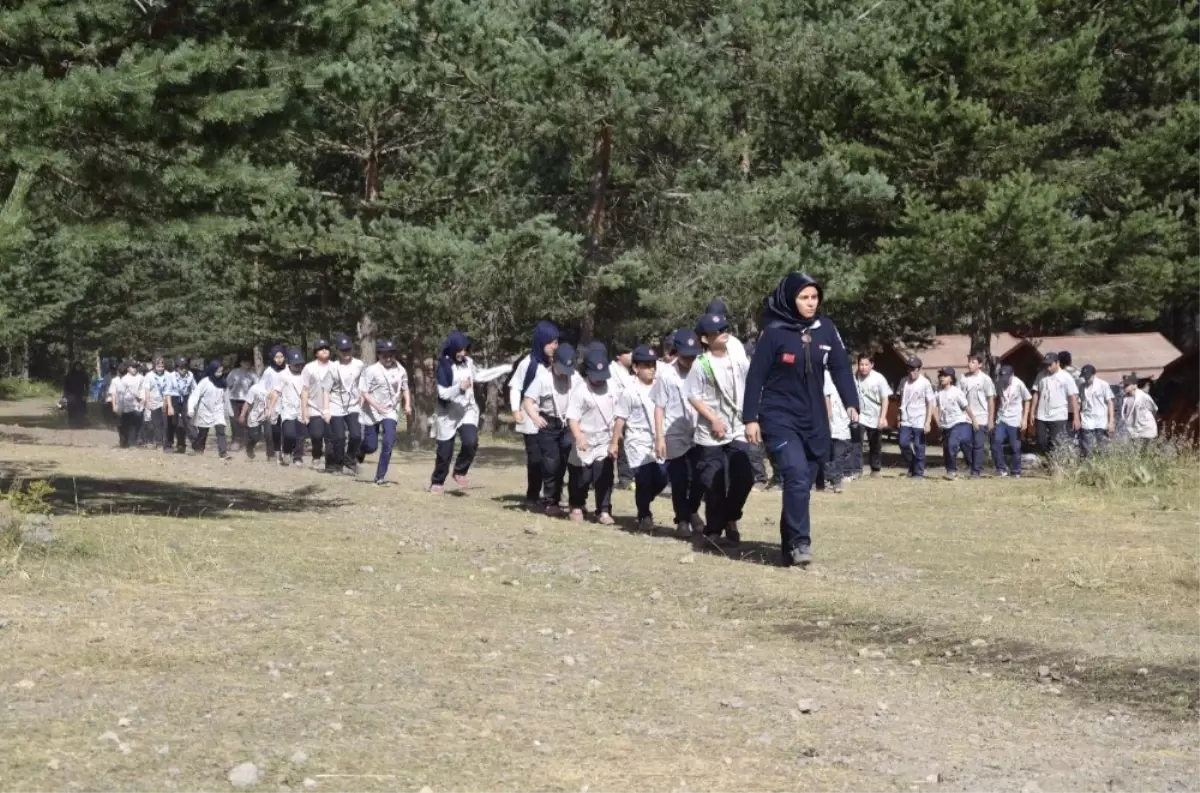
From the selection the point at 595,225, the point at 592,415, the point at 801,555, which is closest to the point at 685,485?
the point at 592,415

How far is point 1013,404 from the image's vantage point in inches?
982

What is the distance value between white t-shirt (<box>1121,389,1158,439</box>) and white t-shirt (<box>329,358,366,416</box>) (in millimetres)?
11107

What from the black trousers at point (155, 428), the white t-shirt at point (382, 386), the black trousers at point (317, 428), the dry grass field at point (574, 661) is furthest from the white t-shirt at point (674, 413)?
the black trousers at point (155, 428)

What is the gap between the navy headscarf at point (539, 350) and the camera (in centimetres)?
1648

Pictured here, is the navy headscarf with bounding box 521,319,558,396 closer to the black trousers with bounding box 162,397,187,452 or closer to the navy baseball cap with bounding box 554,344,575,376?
the navy baseball cap with bounding box 554,344,575,376

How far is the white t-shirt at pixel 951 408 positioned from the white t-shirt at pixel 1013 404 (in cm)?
68

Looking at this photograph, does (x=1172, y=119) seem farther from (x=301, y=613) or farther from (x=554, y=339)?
(x=301, y=613)

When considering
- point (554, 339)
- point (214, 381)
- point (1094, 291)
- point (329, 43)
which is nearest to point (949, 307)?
point (1094, 291)

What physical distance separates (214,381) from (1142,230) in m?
17.7

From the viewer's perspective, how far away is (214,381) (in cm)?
2745

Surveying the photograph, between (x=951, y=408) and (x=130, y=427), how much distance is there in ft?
50.7

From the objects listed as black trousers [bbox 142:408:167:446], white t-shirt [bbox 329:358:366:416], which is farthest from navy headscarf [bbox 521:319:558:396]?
black trousers [bbox 142:408:167:446]

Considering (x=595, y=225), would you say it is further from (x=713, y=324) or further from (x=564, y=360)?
(x=713, y=324)

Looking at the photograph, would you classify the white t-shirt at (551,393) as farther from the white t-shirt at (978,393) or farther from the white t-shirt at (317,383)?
the white t-shirt at (978,393)
